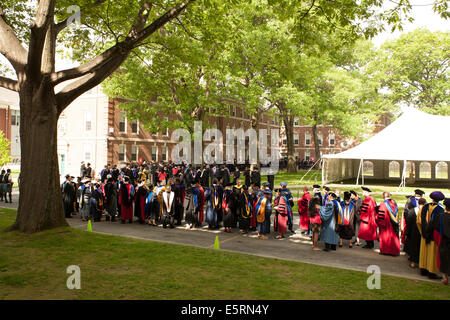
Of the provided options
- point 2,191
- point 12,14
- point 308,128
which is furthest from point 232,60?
point 308,128

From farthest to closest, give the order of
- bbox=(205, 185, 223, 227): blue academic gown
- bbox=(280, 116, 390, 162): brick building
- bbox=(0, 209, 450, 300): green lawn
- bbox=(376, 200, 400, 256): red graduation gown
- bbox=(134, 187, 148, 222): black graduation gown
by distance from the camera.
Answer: bbox=(280, 116, 390, 162): brick building, bbox=(134, 187, 148, 222): black graduation gown, bbox=(205, 185, 223, 227): blue academic gown, bbox=(376, 200, 400, 256): red graduation gown, bbox=(0, 209, 450, 300): green lawn

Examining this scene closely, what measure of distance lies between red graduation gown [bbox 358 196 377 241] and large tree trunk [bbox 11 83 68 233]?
9147mm

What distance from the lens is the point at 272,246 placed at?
9797 millimetres

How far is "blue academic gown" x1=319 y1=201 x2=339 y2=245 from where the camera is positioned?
9.40m

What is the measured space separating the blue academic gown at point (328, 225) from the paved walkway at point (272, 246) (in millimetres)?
357

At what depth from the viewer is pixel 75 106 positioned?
35031mm

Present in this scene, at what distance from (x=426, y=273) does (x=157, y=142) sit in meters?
34.2

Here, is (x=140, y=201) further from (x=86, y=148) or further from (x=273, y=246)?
(x=86, y=148)

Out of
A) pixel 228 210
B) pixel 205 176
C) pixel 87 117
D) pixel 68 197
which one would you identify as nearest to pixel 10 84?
pixel 68 197

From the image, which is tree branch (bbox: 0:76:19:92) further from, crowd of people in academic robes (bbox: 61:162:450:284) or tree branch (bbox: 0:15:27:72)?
crowd of people in academic robes (bbox: 61:162:450:284)

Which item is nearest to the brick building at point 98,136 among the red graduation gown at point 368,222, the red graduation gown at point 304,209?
the red graduation gown at point 304,209

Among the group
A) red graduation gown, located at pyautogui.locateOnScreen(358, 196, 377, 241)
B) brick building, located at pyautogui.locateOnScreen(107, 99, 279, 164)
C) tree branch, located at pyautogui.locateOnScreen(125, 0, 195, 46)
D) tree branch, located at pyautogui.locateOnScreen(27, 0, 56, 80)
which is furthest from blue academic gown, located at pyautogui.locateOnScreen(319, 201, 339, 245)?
brick building, located at pyautogui.locateOnScreen(107, 99, 279, 164)

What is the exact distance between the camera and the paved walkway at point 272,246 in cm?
818

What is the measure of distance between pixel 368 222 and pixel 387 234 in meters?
0.70
